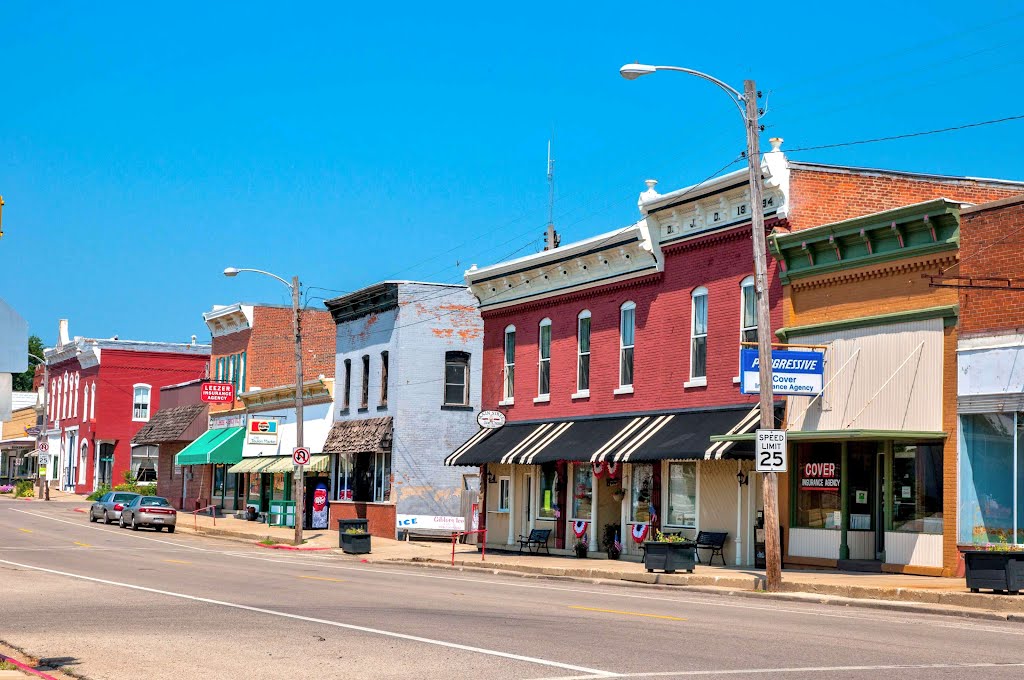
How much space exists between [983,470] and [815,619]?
26.3ft

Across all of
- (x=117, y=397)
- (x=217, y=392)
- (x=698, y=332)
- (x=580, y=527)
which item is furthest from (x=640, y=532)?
(x=117, y=397)

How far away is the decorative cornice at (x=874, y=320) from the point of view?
2505cm

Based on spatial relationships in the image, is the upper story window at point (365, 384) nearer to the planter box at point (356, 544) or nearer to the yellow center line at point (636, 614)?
the planter box at point (356, 544)

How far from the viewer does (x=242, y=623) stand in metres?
16.2

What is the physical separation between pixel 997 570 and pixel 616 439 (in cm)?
1355

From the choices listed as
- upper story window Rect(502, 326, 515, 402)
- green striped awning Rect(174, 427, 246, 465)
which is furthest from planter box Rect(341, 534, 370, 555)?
green striped awning Rect(174, 427, 246, 465)

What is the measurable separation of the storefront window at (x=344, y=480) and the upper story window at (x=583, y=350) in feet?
47.8

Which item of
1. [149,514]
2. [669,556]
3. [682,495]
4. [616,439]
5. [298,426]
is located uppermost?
[298,426]

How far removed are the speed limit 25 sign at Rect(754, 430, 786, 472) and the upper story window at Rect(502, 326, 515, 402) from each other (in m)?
16.8

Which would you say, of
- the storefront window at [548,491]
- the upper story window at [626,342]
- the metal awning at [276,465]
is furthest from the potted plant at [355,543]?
the metal awning at [276,465]

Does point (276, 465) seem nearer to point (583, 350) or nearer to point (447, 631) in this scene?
point (583, 350)

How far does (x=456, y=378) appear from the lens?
152ft

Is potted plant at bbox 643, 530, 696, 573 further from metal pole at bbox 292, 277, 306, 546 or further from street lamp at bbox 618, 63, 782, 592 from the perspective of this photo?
metal pole at bbox 292, 277, 306, 546

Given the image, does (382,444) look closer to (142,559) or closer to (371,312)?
(371,312)
